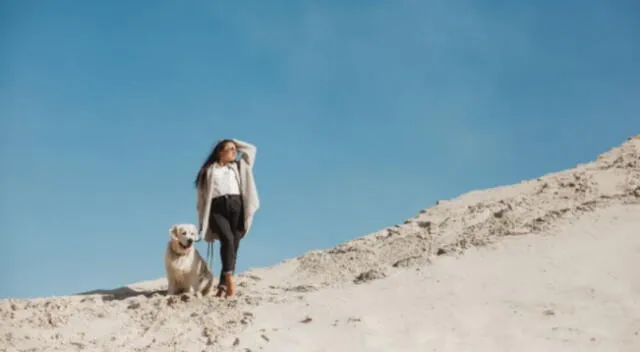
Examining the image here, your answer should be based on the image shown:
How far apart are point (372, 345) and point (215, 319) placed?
64.8 inches

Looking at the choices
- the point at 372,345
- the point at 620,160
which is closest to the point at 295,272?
the point at 372,345

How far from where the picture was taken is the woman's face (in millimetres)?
8391

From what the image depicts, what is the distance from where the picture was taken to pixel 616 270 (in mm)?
7301

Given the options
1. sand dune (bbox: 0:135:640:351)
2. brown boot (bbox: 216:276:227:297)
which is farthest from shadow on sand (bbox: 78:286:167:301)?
brown boot (bbox: 216:276:227:297)

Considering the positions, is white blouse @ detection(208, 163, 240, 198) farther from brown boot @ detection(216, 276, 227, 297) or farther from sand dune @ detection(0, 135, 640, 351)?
sand dune @ detection(0, 135, 640, 351)

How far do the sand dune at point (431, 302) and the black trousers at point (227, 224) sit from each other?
1.59 ft

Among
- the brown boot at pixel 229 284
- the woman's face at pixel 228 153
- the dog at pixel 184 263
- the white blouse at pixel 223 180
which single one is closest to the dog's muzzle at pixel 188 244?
the dog at pixel 184 263

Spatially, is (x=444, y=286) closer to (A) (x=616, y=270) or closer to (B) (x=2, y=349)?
(A) (x=616, y=270)

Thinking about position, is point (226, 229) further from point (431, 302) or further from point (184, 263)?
point (431, 302)

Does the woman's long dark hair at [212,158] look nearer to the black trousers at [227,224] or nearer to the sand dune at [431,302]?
the black trousers at [227,224]

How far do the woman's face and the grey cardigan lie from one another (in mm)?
116

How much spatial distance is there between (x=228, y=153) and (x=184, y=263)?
133cm

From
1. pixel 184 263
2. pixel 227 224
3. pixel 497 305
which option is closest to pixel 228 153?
pixel 227 224

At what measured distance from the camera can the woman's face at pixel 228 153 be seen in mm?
8391
